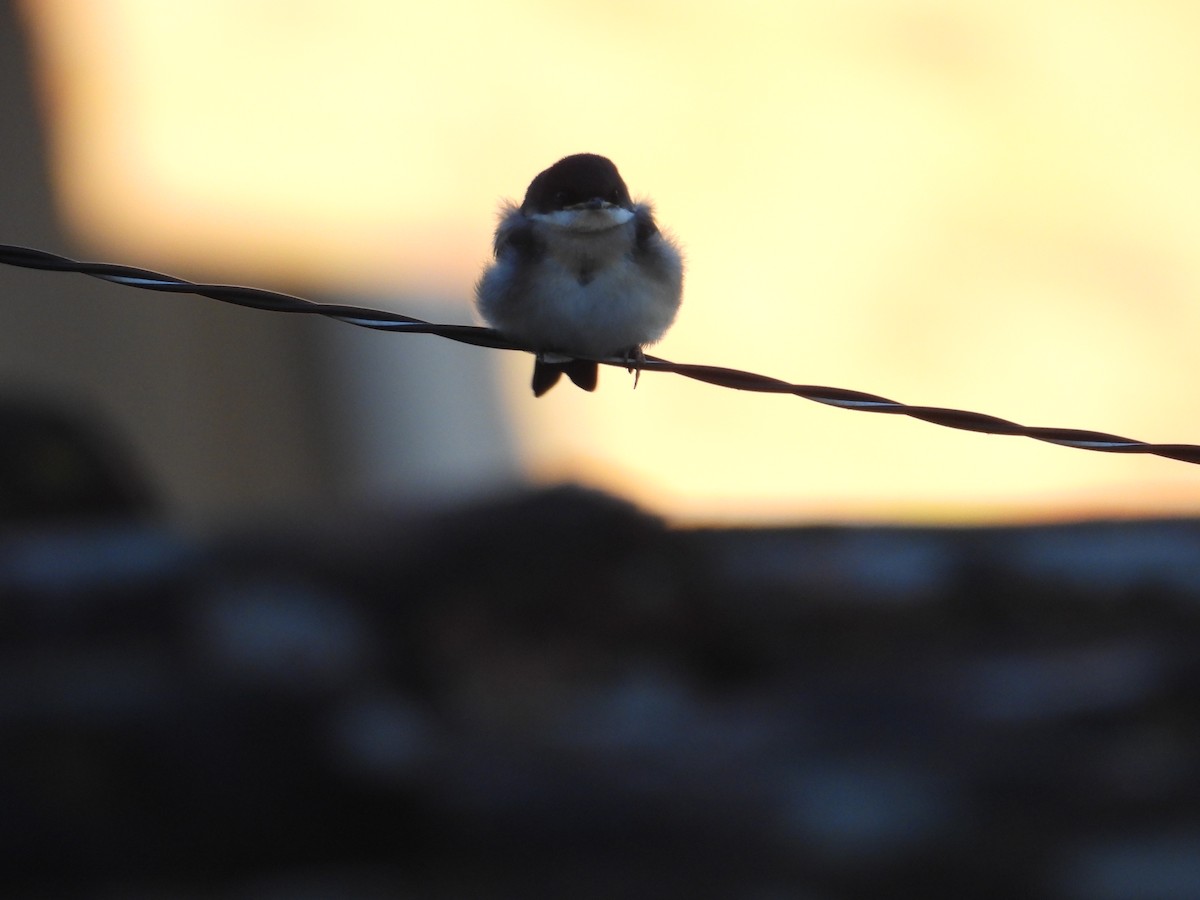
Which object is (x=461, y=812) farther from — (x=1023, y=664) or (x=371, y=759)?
(x=1023, y=664)

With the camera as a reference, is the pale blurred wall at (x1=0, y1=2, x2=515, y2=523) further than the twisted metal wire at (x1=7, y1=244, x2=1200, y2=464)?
Yes

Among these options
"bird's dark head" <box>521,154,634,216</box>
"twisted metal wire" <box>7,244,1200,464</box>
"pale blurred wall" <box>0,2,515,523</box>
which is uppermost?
"bird's dark head" <box>521,154,634,216</box>

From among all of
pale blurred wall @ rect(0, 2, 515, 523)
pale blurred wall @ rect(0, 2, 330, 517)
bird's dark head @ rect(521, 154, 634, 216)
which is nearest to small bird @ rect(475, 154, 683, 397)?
bird's dark head @ rect(521, 154, 634, 216)

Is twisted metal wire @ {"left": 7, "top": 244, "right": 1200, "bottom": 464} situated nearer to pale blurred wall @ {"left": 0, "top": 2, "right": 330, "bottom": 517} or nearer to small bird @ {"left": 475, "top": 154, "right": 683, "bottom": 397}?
small bird @ {"left": 475, "top": 154, "right": 683, "bottom": 397}

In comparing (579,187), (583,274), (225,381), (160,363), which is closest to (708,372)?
(583,274)

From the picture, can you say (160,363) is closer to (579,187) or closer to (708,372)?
(579,187)

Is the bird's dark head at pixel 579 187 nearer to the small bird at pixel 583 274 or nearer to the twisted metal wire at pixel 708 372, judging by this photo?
the small bird at pixel 583 274

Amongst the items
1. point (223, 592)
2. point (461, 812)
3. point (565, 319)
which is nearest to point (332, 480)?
point (223, 592)

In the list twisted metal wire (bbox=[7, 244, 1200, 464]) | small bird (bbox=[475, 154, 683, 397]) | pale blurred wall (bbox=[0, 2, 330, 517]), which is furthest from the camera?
pale blurred wall (bbox=[0, 2, 330, 517])
